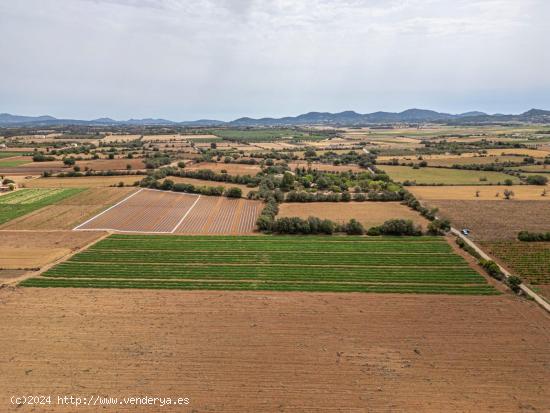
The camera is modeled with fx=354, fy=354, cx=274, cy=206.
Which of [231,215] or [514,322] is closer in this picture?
[514,322]

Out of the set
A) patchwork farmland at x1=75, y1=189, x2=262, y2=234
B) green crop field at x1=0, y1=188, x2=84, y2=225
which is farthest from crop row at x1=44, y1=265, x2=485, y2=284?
green crop field at x1=0, y1=188, x2=84, y2=225

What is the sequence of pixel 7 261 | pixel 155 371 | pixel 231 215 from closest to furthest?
1. pixel 155 371
2. pixel 7 261
3. pixel 231 215

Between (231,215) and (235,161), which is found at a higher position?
(235,161)

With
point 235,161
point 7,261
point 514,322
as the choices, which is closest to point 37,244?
point 7,261

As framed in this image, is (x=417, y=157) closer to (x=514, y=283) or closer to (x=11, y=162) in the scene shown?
(x=514, y=283)

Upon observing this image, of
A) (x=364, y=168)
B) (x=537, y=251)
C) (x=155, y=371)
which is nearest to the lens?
(x=155, y=371)

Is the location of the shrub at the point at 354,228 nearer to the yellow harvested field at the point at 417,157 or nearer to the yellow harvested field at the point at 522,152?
the yellow harvested field at the point at 417,157

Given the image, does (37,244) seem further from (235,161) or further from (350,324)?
(235,161)

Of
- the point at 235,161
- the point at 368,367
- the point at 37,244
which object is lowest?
the point at 368,367
